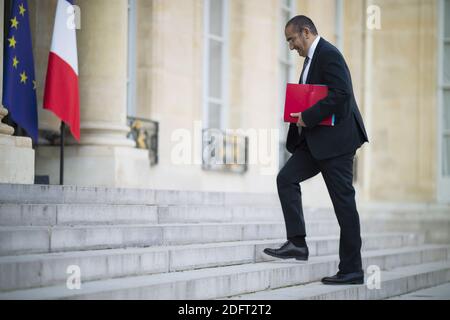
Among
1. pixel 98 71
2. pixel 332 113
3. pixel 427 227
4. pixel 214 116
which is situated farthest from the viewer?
pixel 427 227

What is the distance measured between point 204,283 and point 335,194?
3.76 ft

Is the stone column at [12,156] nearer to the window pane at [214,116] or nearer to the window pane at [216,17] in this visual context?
the window pane at [214,116]

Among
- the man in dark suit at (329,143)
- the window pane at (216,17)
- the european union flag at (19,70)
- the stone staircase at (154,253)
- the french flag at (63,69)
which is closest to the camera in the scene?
the stone staircase at (154,253)

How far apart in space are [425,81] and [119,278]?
35.8 ft

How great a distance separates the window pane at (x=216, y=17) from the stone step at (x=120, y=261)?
6211mm

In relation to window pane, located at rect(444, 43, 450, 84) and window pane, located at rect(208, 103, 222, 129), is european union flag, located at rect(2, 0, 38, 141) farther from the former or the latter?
window pane, located at rect(444, 43, 450, 84)

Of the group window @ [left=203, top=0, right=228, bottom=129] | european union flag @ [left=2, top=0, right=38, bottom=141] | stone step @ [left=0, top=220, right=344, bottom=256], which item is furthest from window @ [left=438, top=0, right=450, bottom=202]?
european union flag @ [left=2, top=0, right=38, bottom=141]

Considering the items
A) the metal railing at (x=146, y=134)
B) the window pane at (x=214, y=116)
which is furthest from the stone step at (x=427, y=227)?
the metal railing at (x=146, y=134)

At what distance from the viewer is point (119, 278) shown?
225 inches

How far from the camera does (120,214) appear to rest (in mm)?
7066

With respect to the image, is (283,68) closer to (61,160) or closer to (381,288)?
(61,160)

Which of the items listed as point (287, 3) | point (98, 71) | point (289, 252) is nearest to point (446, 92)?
point (287, 3)

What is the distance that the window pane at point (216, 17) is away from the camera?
13.5 m
